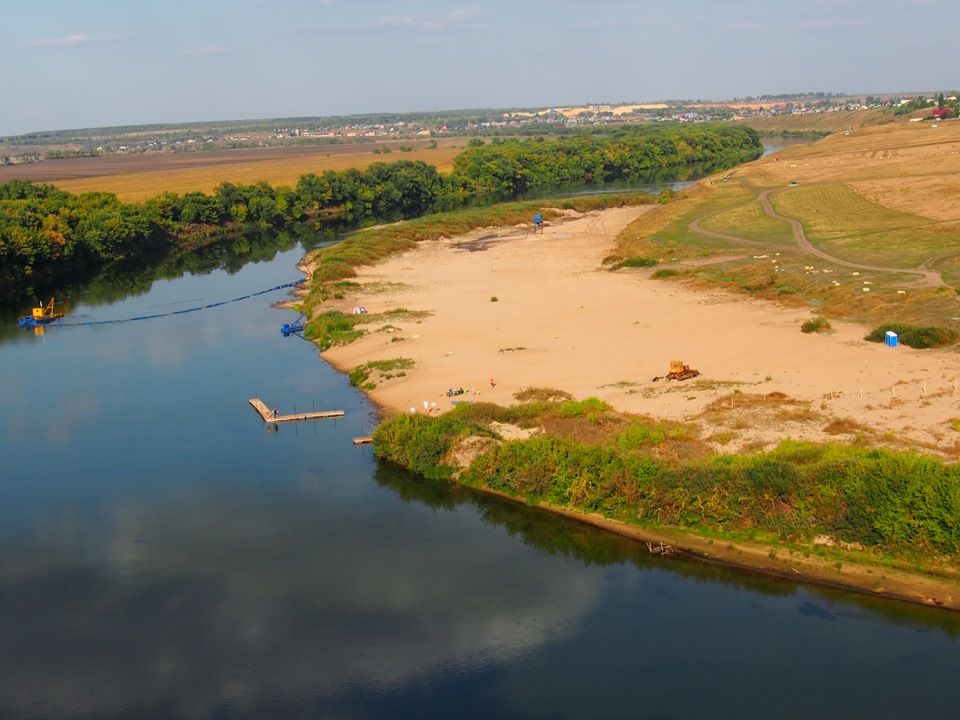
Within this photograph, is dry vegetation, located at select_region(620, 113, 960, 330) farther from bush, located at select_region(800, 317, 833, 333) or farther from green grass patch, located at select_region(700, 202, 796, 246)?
bush, located at select_region(800, 317, 833, 333)

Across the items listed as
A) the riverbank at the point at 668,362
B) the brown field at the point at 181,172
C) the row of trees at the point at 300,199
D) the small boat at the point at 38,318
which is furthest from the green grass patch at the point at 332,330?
the brown field at the point at 181,172

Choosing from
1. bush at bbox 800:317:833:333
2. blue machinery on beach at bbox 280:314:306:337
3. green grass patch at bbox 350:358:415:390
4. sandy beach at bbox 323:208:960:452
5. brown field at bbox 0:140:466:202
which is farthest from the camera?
brown field at bbox 0:140:466:202

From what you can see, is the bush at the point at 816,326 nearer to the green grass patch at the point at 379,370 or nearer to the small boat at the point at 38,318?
Result: the green grass patch at the point at 379,370

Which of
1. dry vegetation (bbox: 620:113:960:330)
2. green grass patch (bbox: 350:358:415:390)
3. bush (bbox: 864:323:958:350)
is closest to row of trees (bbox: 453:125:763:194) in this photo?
dry vegetation (bbox: 620:113:960:330)

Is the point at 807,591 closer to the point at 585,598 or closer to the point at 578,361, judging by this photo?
the point at 585,598

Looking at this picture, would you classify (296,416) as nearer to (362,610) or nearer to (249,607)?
(249,607)

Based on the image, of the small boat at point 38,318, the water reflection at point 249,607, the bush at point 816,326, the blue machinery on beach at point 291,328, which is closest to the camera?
the water reflection at point 249,607

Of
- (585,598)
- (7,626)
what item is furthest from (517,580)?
(7,626)
